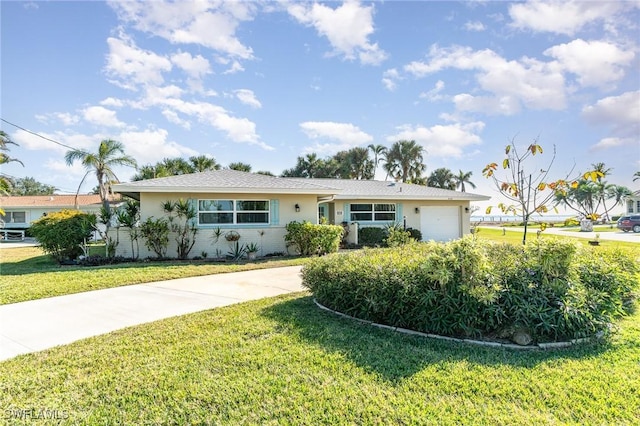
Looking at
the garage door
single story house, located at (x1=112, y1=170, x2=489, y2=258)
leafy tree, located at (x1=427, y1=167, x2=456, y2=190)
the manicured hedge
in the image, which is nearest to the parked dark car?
leafy tree, located at (x1=427, y1=167, x2=456, y2=190)

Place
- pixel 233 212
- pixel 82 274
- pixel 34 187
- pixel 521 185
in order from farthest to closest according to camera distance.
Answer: pixel 34 187, pixel 233 212, pixel 82 274, pixel 521 185

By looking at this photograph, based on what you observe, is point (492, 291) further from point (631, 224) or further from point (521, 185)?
point (631, 224)

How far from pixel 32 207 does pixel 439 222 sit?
33221 mm

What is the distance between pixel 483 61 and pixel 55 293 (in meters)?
12.8

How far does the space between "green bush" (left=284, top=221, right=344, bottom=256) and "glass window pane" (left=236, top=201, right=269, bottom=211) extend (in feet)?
4.35

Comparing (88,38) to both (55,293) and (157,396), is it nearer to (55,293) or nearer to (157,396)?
(55,293)

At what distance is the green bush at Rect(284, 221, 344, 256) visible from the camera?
12.9m

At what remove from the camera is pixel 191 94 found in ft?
49.4

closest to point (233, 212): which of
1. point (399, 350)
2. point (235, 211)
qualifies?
point (235, 211)

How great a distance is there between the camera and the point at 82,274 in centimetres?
920

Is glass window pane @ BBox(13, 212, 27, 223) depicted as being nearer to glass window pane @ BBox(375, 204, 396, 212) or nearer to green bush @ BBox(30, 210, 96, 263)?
green bush @ BBox(30, 210, 96, 263)

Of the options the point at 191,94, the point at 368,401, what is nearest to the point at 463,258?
the point at 368,401

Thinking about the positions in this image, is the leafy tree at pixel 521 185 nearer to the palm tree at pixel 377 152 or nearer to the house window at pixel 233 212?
the house window at pixel 233 212

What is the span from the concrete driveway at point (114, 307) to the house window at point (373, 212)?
9608 mm
